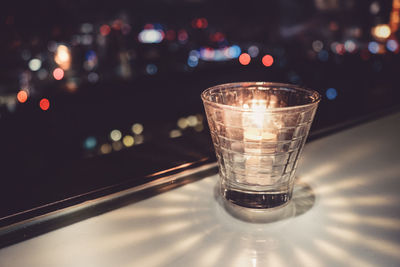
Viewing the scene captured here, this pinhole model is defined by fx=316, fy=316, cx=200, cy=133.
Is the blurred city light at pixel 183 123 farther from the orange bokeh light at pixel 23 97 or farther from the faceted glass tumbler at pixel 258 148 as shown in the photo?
the faceted glass tumbler at pixel 258 148

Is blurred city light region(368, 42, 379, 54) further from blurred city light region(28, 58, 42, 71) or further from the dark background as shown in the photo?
blurred city light region(28, 58, 42, 71)

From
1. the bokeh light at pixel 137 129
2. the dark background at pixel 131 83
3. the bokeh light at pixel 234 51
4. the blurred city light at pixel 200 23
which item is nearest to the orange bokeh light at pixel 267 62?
the dark background at pixel 131 83

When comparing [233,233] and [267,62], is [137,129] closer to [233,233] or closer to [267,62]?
[267,62]

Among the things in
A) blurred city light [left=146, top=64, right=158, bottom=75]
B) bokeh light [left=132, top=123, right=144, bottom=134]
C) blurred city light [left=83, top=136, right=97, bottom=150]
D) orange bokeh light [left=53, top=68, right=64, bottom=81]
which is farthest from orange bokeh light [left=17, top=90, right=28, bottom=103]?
blurred city light [left=146, top=64, right=158, bottom=75]

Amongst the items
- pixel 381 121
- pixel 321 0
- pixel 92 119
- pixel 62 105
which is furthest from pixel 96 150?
pixel 381 121

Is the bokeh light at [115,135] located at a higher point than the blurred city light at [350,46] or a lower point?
lower
